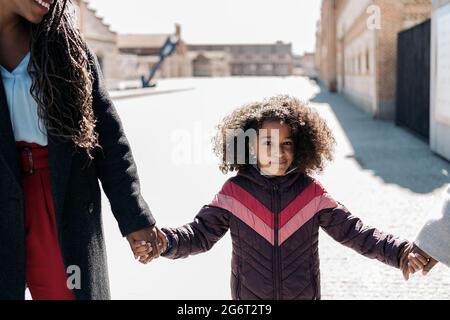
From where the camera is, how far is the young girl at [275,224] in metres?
2.55

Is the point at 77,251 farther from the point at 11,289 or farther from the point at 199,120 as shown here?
the point at 199,120

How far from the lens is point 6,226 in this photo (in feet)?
7.64

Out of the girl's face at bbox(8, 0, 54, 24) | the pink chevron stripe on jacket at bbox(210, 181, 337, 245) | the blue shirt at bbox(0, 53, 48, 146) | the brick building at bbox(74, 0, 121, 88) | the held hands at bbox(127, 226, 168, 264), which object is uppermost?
the brick building at bbox(74, 0, 121, 88)

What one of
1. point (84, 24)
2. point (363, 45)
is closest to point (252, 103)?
point (363, 45)

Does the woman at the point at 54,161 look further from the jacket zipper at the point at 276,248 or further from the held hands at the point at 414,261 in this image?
the held hands at the point at 414,261

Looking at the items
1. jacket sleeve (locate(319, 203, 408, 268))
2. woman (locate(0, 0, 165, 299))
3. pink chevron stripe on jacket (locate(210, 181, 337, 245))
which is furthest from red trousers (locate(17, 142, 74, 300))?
jacket sleeve (locate(319, 203, 408, 268))

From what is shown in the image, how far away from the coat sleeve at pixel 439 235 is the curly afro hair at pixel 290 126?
0.52 meters

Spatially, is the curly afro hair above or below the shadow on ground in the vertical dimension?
above

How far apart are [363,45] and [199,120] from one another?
803 centimetres

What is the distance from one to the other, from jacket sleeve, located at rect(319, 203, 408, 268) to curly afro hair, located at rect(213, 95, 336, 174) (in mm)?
242

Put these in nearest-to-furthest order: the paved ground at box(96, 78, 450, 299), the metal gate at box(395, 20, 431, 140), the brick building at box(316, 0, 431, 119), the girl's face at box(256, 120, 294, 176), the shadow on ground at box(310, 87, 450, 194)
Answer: the girl's face at box(256, 120, 294, 176) < the paved ground at box(96, 78, 450, 299) < the shadow on ground at box(310, 87, 450, 194) < the metal gate at box(395, 20, 431, 140) < the brick building at box(316, 0, 431, 119)

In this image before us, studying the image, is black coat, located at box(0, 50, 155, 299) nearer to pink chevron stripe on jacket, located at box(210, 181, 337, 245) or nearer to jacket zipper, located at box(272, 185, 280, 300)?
pink chevron stripe on jacket, located at box(210, 181, 337, 245)

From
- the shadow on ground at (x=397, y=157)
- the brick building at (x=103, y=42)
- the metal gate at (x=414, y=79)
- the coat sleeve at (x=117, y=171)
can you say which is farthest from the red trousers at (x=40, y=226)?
the brick building at (x=103, y=42)

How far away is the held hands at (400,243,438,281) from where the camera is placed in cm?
257
